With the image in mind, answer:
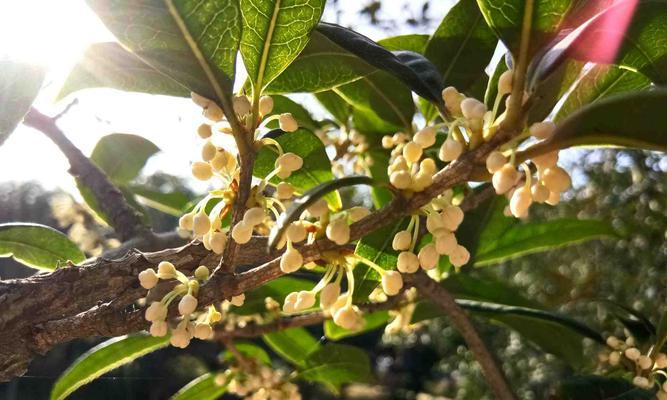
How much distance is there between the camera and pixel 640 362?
1.01 m

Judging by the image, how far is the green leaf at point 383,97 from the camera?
1.00 m

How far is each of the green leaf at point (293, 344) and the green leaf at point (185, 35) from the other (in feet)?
3.32

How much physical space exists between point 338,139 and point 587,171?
5.97 feet

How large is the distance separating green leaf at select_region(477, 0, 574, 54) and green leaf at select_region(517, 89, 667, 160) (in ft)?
0.37

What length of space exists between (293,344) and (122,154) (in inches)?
23.6

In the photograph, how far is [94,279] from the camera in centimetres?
72

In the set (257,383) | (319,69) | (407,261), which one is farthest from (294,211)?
(257,383)

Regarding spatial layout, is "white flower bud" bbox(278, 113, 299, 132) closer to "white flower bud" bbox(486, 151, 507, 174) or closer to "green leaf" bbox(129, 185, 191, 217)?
"white flower bud" bbox(486, 151, 507, 174)

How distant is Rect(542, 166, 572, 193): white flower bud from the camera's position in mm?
518

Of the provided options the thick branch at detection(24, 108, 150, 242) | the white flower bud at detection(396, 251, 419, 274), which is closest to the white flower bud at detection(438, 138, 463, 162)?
the white flower bud at detection(396, 251, 419, 274)

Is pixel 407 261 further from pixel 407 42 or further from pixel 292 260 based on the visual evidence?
pixel 407 42

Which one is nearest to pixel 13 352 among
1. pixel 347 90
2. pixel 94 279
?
pixel 94 279

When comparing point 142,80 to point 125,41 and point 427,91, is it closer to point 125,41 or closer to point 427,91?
point 125,41

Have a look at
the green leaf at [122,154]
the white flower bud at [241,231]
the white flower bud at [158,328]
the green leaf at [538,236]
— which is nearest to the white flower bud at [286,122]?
the white flower bud at [241,231]
